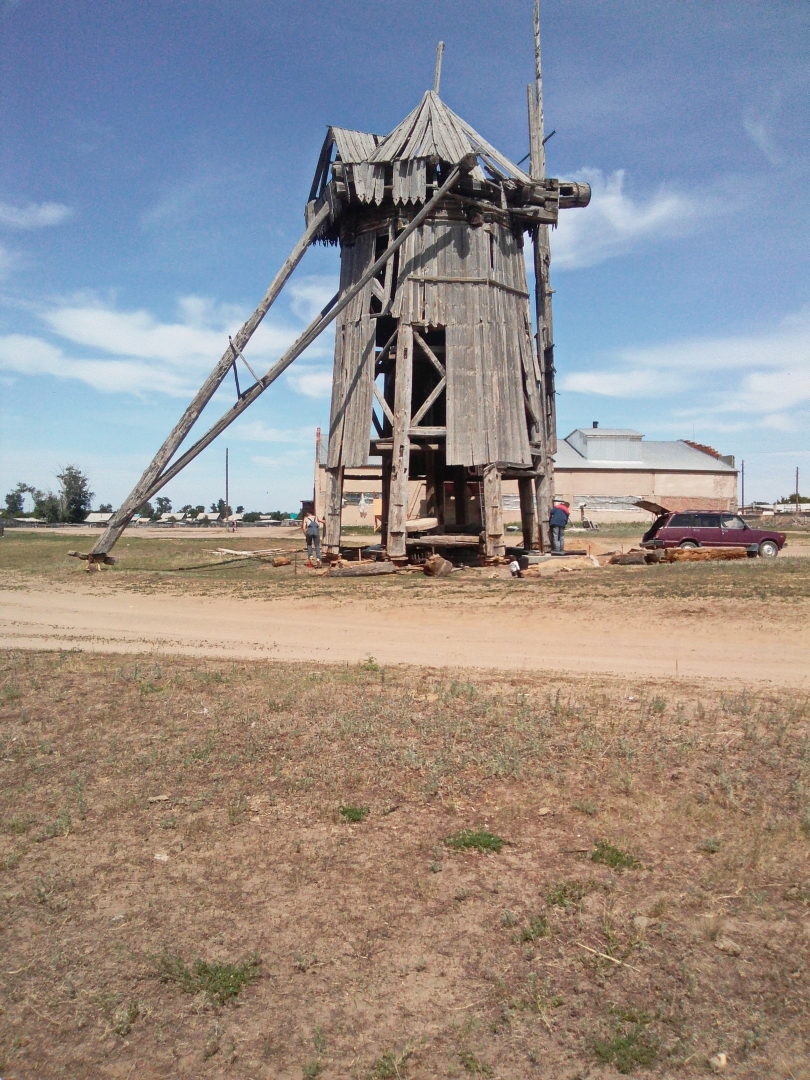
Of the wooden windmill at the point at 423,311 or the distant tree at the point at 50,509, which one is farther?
the distant tree at the point at 50,509

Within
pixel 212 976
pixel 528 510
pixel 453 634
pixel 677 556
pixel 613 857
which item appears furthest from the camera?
pixel 528 510

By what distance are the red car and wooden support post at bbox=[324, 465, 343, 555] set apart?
9.91 meters

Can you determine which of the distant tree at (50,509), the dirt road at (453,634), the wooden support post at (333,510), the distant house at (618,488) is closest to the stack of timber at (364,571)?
the wooden support post at (333,510)

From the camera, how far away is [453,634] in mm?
13195

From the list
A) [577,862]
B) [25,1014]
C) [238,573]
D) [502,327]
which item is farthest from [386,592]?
[25,1014]

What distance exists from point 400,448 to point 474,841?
54.0ft

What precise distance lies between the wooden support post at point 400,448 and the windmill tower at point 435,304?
3 cm

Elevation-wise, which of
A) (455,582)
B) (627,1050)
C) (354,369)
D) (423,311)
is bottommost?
(627,1050)

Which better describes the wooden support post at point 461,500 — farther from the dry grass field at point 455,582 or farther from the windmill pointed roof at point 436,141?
the windmill pointed roof at point 436,141

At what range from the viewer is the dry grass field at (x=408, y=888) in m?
3.96

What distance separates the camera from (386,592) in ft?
58.8

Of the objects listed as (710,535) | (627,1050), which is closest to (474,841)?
(627,1050)

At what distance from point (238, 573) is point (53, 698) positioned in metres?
14.1

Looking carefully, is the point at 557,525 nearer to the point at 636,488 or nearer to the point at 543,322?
the point at 543,322
